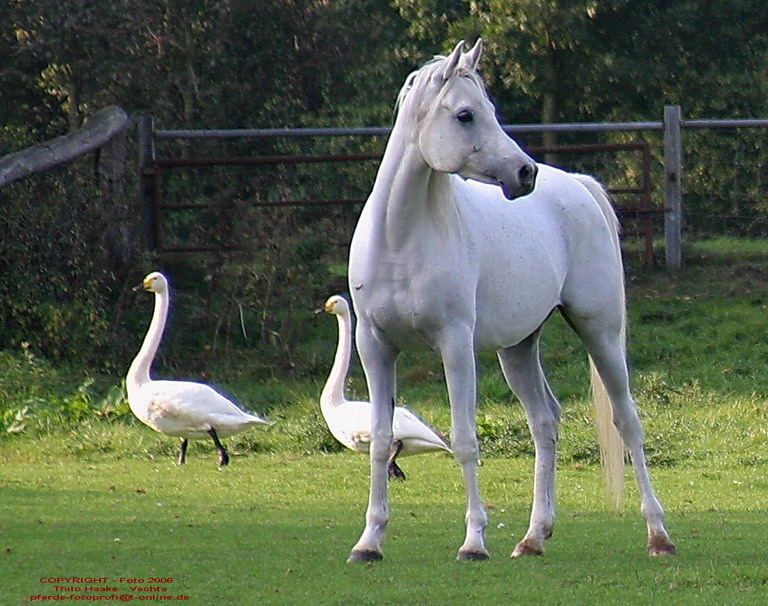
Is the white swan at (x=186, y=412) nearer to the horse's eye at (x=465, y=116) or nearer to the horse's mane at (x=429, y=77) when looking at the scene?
the horse's mane at (x=429, y=77)

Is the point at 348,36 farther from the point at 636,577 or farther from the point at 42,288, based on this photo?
the point at 636,577

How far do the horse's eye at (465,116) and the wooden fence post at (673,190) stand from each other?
33.9ft

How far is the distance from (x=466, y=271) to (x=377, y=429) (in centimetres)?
81

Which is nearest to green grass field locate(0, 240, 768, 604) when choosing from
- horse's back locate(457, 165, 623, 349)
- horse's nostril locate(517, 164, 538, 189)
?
horse's back locate(457, 165, 623, 349)

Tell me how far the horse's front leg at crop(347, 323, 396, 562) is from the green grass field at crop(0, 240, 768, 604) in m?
0.19

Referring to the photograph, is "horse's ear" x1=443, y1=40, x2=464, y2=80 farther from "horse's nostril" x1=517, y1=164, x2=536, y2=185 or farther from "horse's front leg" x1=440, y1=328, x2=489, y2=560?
"horse's front leg" x1=440, y1=328, x2=489, y2=560

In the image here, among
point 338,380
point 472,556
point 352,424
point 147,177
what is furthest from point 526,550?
point 147,177

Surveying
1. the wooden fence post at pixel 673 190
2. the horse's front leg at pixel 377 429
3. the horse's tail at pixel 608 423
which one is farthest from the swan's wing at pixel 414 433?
the wooden fence post at pixel 673 190

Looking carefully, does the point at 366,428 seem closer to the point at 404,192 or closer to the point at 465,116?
the point at 404,192

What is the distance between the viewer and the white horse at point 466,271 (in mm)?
6484

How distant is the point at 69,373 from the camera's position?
14.7 m

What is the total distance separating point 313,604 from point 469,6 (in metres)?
17.7

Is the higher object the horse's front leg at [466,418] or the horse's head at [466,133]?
the horse's head at [466,133]

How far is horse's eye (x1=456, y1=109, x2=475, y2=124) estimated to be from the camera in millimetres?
6449
